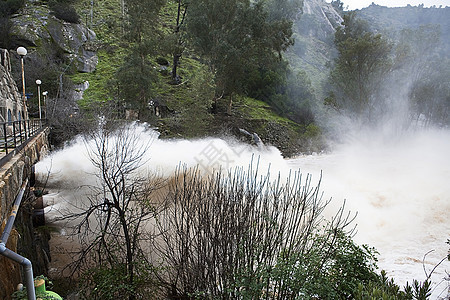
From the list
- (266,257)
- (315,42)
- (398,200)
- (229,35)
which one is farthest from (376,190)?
(315,42)

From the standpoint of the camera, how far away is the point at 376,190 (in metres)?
21.2

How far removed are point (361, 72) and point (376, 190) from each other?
22.1m

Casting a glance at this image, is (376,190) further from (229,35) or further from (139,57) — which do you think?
(139,57)

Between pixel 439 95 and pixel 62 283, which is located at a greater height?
pixel 439 95

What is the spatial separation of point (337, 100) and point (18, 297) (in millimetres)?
41082

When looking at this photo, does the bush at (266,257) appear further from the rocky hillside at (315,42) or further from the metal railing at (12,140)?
the rocky hillside at (315,42)

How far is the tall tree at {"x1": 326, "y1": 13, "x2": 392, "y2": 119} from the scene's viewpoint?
120ft

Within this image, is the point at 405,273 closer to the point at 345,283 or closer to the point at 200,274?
the point at 345,283

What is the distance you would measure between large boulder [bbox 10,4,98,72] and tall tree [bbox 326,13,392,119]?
1250 inches

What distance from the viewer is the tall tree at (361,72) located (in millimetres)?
36469

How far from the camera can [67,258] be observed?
13.1 m

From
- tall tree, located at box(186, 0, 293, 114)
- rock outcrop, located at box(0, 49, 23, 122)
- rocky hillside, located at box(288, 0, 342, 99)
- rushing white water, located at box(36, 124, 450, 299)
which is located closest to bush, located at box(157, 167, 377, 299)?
rushing white water, located at box(36, 124, 450, 299)

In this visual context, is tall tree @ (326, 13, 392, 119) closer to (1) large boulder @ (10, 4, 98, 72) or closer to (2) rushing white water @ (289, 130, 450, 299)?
(2) rushing white water @ (289, 130, 450, 299)

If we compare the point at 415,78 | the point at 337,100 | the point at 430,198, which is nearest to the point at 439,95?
the point at 415,78
